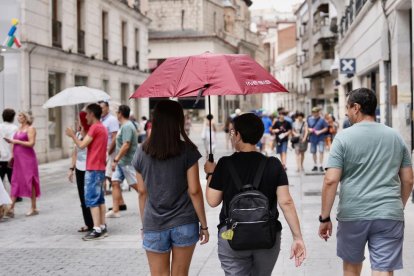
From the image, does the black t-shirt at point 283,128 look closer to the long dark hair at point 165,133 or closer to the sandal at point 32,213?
the sandal at point 32,213

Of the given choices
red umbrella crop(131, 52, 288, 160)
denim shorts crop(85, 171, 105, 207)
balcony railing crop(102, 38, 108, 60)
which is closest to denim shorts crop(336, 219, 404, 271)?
red umbrella crop(131, 52, 288, 160)

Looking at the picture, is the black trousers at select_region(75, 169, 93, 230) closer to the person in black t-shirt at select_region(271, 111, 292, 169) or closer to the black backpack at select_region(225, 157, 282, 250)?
the black backpack at select_region(225, 157, 282, 250)

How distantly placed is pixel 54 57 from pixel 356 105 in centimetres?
1967

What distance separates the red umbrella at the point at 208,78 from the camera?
461cm

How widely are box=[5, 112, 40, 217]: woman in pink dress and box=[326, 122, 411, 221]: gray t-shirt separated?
23.0ft

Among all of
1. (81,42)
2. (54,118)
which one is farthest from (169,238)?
(81,42)

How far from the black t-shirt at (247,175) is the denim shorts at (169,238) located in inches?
17.5

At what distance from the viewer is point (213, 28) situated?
2574 inches

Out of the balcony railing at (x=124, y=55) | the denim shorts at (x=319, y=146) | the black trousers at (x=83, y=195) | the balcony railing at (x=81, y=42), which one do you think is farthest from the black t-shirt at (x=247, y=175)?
the balcony railing at (x=124, y=55)

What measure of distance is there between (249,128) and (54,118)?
66.1ft

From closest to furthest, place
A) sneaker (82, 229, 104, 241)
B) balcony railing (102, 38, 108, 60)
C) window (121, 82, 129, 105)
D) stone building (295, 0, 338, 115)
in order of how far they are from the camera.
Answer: sneaker (82, 229, 104, 241), balcony railing (102, 38, 108, 60), window (121, 82, 129, 105), stone building (295, 0, 338, 115)

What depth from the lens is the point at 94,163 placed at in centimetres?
817

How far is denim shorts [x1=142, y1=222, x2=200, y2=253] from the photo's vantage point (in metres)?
4.45

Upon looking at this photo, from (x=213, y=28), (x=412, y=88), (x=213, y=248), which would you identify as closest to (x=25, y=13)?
(x=412, y=88)
